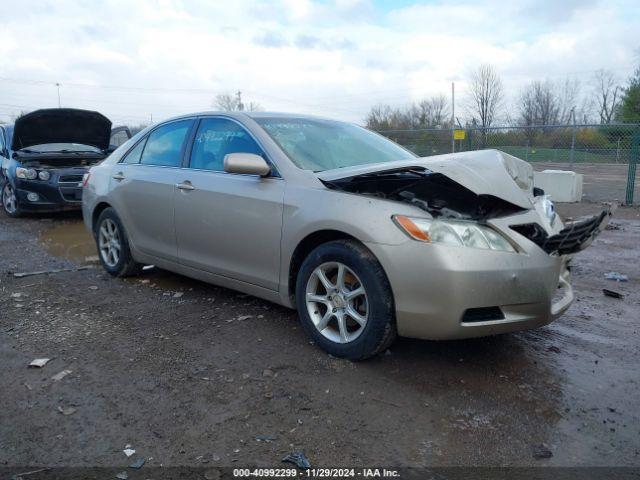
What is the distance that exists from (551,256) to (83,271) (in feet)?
15.6

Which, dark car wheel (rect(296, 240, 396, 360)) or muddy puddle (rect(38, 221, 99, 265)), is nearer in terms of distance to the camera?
dark car wheel (rect(296, 240, 396, 360))

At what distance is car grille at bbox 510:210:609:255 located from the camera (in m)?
3.01

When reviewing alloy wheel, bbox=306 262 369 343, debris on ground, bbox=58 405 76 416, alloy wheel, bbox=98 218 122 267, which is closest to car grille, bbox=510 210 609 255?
alloy wheel, bbox=306 262 369 343

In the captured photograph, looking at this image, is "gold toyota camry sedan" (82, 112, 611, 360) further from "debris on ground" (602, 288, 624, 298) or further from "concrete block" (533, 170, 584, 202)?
"concrete block" (533, 170, 584, 202)

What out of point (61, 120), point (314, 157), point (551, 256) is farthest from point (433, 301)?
point (61, 120)

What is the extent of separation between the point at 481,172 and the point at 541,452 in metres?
1.55

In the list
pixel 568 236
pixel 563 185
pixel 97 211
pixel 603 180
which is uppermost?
pixel 568 236

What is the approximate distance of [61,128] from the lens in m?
9.99

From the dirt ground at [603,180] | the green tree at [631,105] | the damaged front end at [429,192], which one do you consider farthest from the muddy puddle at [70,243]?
the green tree at [631,105]

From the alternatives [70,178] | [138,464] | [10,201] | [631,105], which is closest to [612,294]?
[138,464]

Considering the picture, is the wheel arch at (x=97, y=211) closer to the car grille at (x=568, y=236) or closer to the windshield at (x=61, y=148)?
the car grille at (x=568, y=236)

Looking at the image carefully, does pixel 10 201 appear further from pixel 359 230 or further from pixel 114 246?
pixel 359 230

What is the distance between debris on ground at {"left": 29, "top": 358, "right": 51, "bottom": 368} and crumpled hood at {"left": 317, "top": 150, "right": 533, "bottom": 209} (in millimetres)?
2128

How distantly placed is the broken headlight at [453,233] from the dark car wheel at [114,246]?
3.19 metres
